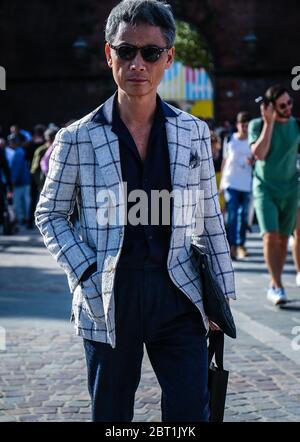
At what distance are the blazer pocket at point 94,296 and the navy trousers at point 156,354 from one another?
A: 6 centimetres

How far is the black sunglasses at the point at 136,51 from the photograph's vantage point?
3430 mm

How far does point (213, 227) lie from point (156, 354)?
0.49m

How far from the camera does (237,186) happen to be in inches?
494

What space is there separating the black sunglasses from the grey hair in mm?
53

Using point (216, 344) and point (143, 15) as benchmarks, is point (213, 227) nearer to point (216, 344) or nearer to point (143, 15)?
point (216, 344)

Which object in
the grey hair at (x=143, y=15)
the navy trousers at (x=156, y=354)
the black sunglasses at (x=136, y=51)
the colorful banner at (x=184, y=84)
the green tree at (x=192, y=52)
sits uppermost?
the green tree at (x=192, y=52)

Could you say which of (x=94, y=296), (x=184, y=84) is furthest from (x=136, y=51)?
(x=184, y=84)

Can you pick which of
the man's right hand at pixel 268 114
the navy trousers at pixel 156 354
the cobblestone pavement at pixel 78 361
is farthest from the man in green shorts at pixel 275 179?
the navy trousers at pixel 156 354

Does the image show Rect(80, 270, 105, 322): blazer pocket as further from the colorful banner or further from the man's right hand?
the colorful banner

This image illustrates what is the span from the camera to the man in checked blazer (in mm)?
3377

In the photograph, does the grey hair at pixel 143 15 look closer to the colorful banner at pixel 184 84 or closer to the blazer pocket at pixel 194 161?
the blazer pocket at pixel 194 161

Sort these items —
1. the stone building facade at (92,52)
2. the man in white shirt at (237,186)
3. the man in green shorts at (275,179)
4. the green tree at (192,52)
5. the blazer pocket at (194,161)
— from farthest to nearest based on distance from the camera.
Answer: the green tree at (192,52)
the stone building facade at (92,52)
the man in white shirt at (237,186)
the man in green shorts at (275,179)
the blazer pocket at (194,161)

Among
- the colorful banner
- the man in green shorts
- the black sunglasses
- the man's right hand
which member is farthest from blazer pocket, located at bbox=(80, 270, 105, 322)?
the colorful banner
